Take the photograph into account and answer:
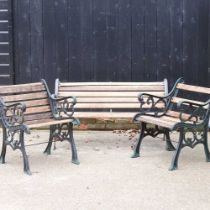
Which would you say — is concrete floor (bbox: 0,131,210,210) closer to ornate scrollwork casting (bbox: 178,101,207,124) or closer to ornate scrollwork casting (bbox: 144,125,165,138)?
ornate scrollwork casting (bbox: 144,125,165,138)

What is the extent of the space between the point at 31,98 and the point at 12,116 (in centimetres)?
49

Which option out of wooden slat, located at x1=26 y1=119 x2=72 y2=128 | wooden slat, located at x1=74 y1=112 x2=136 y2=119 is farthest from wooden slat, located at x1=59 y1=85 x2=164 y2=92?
wooden slat, located at x1=26 y1=119 x2=72 y2=128

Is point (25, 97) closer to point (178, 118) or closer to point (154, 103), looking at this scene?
point (154, 103)

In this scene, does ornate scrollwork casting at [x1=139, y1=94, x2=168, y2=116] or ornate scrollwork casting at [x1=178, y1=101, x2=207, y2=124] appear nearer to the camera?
ornate scrollwork casting at [x1=178, y1=101, x2=207, y2=124]

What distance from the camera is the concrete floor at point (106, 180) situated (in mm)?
5380

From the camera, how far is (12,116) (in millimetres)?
6684

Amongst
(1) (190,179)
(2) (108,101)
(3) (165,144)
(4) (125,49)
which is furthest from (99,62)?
(1) (190,179)

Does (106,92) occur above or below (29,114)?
above

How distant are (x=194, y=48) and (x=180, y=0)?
2.39ft

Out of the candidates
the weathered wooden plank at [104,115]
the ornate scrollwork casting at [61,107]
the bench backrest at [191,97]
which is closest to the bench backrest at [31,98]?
the ornate scrollwork casting at [61,107]

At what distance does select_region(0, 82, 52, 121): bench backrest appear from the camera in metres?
6.92

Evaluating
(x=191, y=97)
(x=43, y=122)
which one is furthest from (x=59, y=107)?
(x=191, y=97)

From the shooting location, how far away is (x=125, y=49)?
8789 millimetres

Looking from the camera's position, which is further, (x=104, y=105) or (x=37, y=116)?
(x=104, y=105)
